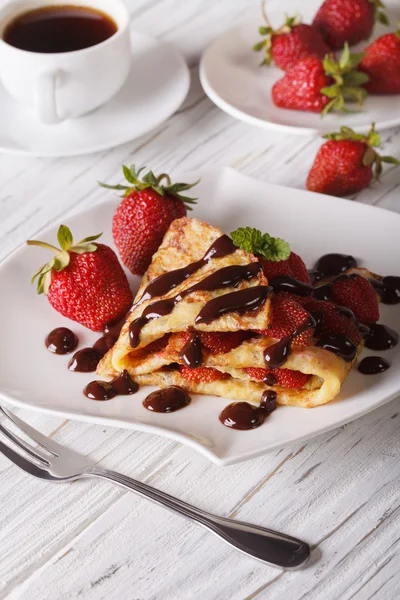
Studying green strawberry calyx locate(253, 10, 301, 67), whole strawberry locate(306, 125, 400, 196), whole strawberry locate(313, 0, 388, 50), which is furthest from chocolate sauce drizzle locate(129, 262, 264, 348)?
whole strawberry locate(313, 0, 388, 50)

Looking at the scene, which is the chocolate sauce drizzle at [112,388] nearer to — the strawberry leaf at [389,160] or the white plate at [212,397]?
the white plate at [212,397]

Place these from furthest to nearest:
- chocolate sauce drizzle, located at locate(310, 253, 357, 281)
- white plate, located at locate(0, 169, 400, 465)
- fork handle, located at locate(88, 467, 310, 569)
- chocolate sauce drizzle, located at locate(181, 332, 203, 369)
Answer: chocolate sauce drizzle, located at locate(310, 253, 357, 281) → chocolate sauce drizzle, located at locate(181, 332, 203, 369) → white plate, located at locate(0, 169, 400, 465) → fork handle, located at locate(88, 467, 310, 569)

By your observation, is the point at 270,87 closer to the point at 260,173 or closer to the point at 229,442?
the point at 260,173

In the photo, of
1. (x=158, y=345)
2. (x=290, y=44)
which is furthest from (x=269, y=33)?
(x=158, y=345)

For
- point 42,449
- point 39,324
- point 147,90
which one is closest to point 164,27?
point 147,90

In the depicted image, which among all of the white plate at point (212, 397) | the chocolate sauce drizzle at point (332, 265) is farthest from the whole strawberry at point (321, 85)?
the chocolate sauce drizzle at point (332, 265)

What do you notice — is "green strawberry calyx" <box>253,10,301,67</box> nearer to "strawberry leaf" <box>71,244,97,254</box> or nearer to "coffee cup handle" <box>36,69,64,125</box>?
"coffee cup handle" <box>36,69,64,125</box>
